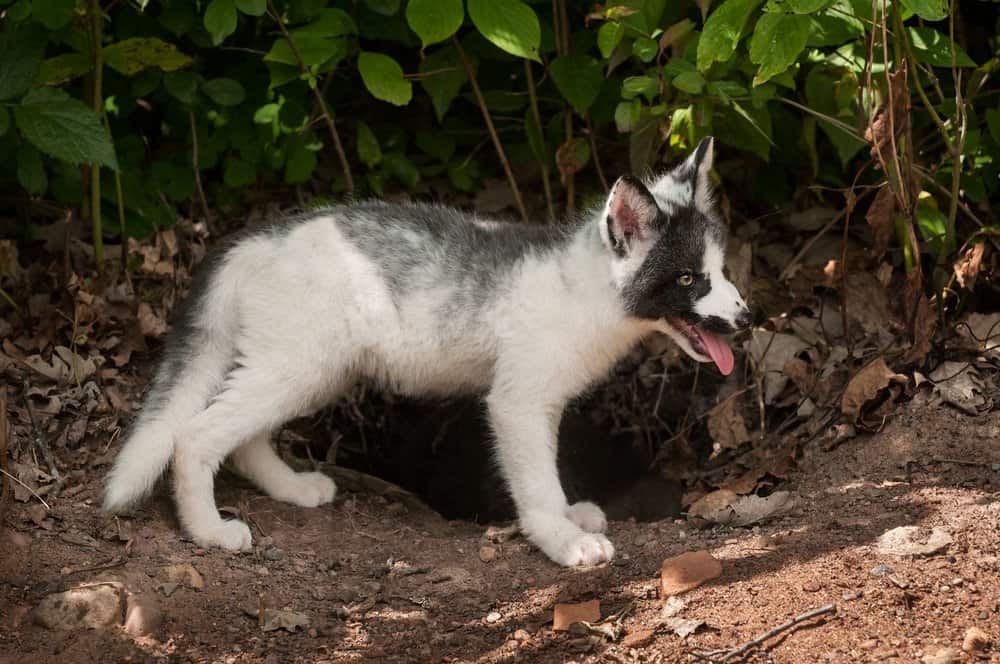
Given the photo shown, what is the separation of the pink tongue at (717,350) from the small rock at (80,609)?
2147 mm

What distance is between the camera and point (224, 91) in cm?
496

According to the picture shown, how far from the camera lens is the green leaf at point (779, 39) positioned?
3607 mm

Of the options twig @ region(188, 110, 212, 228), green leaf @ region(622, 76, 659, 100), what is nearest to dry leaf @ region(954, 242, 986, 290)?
green leaf @ region(622, 76, 659, 100)

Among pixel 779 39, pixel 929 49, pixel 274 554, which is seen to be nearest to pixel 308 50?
pixel 779 39

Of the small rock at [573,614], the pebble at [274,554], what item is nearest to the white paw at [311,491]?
the pebble at [274,554]

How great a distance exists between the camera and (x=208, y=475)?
12.8 feet

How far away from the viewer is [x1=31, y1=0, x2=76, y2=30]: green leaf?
4.20m

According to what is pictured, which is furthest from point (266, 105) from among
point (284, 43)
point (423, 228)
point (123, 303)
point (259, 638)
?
point (259, 638)

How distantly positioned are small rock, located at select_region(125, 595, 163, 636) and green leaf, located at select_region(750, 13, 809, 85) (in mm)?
2617

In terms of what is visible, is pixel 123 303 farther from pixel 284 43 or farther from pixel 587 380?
pixel 587 380

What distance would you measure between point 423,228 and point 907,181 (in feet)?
6.20

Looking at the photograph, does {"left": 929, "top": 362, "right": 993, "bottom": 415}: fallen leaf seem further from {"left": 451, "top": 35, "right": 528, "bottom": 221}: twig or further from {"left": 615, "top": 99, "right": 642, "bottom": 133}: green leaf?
{"left": 451, "top": 35, "right": 528, "bottom": 221}: twig

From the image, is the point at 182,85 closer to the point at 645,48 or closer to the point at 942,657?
the point at 645,48

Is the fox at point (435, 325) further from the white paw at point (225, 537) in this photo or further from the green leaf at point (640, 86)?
the green leaf at point (640, 86)
